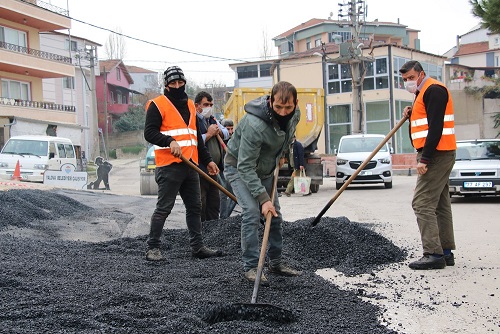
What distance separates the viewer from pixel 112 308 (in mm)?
3801

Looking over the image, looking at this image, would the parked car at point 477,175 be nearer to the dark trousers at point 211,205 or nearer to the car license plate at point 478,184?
the car license plate at point 478,184

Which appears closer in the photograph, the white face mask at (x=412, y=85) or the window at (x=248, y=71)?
the white face mask at (x=412, y=85)

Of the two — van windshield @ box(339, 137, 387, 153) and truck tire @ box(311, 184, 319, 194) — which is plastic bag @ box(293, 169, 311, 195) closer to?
truck tire @ box(311, 184, 319, 194)

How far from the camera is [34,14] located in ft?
105

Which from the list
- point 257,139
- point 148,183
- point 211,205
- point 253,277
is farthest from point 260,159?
point 148,183

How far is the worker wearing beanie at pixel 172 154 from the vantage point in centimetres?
606

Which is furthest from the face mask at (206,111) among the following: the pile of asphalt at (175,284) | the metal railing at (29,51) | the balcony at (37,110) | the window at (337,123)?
the window at (337,123)

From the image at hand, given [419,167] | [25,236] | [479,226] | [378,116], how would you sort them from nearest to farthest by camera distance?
[419,167] → [25,236] → [479,226] → [378,116]

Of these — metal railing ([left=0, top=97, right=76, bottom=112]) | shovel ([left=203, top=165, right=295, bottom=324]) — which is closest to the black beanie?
shovel ([left=203, top=165, right=295, bottom=324])

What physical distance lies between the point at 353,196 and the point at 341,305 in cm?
1239

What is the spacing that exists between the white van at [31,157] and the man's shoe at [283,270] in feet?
47.5

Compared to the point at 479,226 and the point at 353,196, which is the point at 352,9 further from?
the point at 479,226

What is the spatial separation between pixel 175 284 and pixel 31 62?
30812 millimetres

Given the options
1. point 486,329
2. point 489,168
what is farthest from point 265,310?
point 489,168
